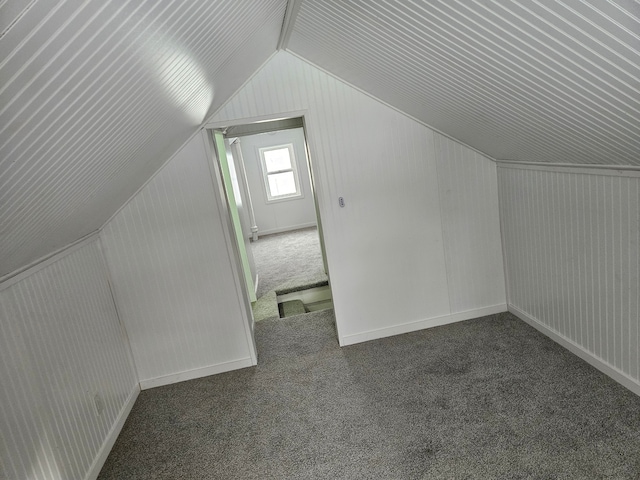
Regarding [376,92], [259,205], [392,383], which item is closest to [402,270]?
[392,383]

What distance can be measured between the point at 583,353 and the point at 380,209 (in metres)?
1.70

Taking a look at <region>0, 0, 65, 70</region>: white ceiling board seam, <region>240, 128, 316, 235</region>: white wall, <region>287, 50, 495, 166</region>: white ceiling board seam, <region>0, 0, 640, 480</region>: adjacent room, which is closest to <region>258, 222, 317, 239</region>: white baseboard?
<region>240, 128, 316, 235</region>: white wall

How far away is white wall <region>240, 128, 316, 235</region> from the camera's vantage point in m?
8.58

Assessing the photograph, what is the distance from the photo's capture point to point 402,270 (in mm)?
3580

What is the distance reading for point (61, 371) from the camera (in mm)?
2266

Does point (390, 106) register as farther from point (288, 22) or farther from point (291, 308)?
point (291, 308)

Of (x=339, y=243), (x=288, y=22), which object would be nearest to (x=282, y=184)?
(x=339, y=243)

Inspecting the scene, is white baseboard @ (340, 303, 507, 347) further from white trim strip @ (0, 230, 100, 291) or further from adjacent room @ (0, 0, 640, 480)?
white trim strip @ (0, 230, 100, 291)

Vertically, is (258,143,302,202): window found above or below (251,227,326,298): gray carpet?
above

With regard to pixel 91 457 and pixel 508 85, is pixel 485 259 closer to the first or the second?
pixel 508 85

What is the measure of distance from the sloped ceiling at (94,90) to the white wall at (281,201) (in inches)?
235

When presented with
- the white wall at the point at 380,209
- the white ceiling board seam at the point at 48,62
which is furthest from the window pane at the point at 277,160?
the white ceiling board seam at the point at 48,62

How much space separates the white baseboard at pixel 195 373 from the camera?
3.39m

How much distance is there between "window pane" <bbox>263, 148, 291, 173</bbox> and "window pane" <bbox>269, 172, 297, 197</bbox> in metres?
0.14
